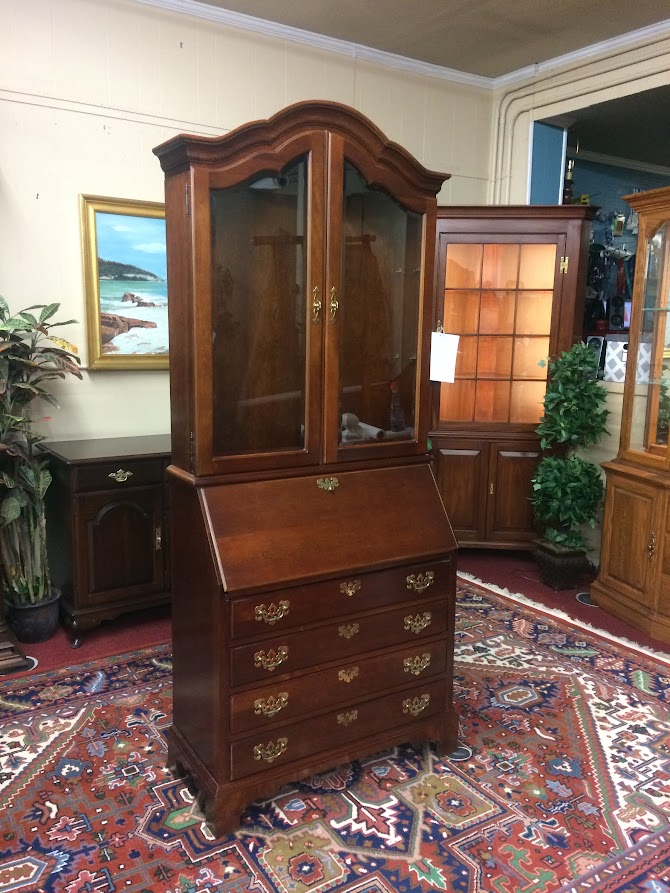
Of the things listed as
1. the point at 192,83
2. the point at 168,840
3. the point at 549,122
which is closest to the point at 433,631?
the point at 168,840

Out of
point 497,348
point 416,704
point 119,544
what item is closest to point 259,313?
point 416,704

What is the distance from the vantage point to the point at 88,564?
133 inches

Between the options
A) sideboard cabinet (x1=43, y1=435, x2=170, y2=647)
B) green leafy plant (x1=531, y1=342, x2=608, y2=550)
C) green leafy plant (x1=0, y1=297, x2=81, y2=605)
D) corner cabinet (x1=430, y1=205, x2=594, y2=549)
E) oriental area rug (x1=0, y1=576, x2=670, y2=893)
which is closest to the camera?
oriental area rug (x1=0, y1=576, x2=670, y2=893)

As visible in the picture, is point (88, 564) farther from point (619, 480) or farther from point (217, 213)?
point (619, 480)

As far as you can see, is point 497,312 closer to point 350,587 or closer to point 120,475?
point 120,475

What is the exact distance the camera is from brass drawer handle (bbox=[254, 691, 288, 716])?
6.90ft

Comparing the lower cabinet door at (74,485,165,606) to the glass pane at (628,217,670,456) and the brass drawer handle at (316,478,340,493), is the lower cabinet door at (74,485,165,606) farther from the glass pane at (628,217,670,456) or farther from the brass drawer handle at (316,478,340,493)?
the glass pane at (628,217,670,456)

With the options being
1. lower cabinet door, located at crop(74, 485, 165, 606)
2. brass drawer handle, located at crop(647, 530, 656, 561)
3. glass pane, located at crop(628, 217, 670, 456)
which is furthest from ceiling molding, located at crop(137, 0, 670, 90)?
brass drawer handle, located at crop(647, 530, 656, 561)

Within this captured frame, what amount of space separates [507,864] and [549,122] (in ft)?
14.5

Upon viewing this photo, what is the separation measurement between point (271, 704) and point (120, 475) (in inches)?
63.7

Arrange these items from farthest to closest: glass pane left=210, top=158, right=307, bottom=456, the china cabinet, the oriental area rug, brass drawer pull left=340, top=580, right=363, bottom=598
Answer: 1. the china cabinet
2. brass drawer pull left=340, top=580, right=363, bottom=598
3. glass pane left=210, top=158, right=307, bottom=456
4. the oriental area rug

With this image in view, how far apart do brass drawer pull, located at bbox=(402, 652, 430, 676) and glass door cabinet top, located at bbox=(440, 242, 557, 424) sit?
8.04ft

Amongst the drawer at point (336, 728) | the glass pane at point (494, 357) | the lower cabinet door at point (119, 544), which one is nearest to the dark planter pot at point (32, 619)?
the lower cabinet door at point (119, 544)

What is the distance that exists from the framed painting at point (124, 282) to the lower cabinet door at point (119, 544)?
775 millimetres
